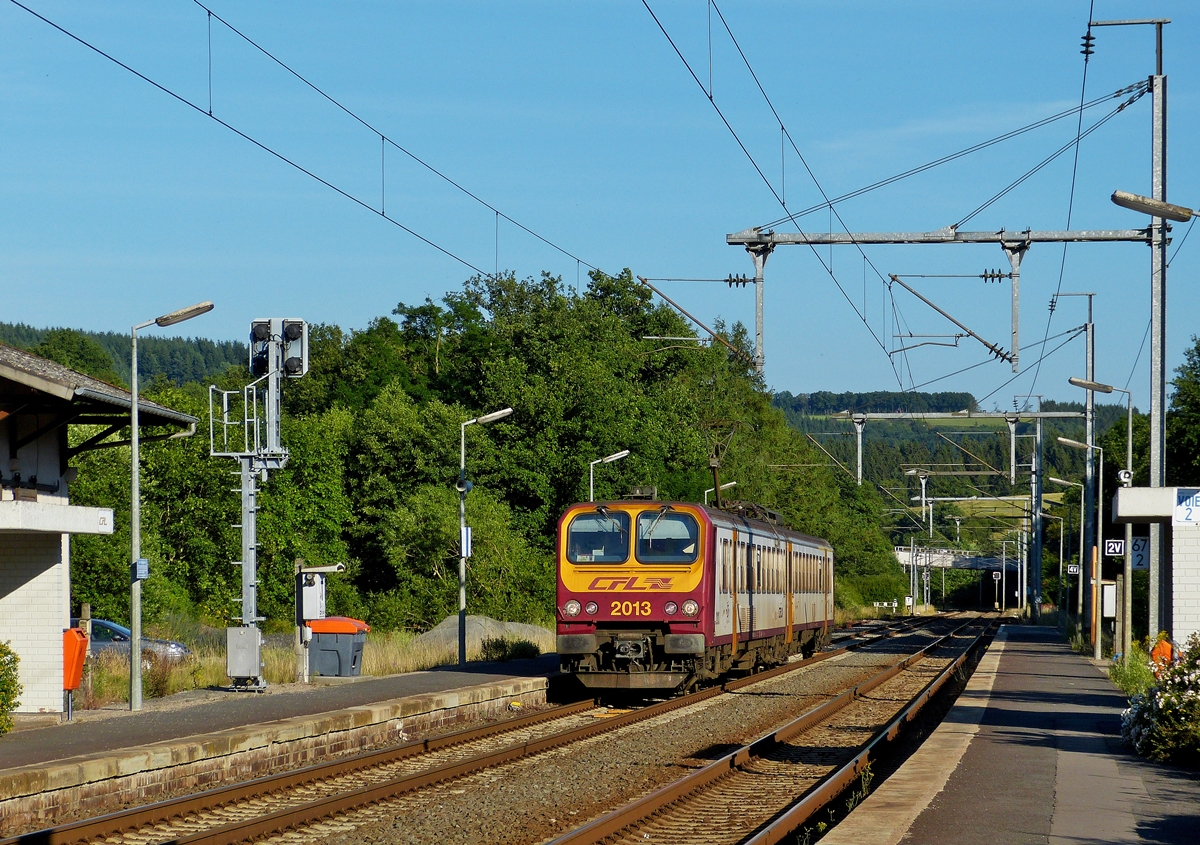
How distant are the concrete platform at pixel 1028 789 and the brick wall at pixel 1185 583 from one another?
1392 mm

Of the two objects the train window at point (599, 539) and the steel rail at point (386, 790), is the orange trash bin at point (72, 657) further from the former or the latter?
the train window at point (599, 539)

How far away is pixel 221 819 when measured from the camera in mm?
10883

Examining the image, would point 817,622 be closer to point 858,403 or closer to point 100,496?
point 100,496


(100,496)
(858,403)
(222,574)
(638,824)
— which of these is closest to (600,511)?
(638,824)

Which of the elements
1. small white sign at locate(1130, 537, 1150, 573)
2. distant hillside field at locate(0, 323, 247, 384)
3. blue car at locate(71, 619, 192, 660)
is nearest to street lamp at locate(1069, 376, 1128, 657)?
small white sign at locate(1130, 537, 1150, 573)

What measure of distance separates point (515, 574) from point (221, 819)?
37.6m

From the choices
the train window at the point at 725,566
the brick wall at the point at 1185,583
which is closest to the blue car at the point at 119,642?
the train window at the point at 725,566

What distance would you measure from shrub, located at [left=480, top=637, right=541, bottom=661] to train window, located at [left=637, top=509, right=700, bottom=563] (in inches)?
328

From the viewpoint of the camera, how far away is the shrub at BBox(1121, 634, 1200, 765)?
40.9ft

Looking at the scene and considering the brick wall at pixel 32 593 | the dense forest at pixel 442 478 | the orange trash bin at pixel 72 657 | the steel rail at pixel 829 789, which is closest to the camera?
the steel rail at pixel 829 789

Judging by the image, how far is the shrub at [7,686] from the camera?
1462 cm

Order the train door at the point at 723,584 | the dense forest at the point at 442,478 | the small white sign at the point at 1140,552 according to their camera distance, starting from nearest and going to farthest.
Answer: the train door at the point at 723,584 → the small white sign at the point at 1140,552 → the dense forest at the point at 442,478

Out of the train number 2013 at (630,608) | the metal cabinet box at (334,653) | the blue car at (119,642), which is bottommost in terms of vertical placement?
the blue car at (119,642)

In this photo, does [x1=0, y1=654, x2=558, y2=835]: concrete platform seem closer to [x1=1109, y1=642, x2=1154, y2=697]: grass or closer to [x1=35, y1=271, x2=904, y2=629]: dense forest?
[x1=1109, y1=642, x2=1154, y2=697]: grass
